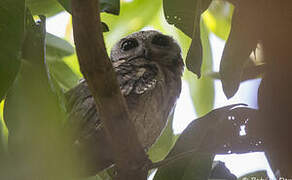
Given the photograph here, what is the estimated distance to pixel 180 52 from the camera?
3016mm

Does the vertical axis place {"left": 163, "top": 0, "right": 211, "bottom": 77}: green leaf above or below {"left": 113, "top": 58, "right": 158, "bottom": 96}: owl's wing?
above

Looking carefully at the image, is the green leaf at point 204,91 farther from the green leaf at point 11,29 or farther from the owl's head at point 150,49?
the green leaf at point 11,29

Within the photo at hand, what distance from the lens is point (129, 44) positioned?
3051 millimetres

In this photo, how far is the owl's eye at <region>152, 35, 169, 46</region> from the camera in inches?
118

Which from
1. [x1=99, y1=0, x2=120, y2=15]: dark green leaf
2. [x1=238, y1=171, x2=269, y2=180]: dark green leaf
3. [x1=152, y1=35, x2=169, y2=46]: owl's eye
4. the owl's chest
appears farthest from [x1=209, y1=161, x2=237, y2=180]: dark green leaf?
[x1=152, y1=35, x2=169, y2=46]: owl's eye

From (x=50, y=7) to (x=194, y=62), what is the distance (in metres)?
0.82

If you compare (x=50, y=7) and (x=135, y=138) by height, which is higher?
(x=50, y=7)

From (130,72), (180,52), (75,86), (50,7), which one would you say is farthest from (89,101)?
(180,52)

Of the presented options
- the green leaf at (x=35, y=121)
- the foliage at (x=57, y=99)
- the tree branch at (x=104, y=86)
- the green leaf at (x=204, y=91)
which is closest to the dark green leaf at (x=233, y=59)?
the foliage at (x=57, y=99)

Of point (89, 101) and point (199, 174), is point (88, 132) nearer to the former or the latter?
point (89, 101)

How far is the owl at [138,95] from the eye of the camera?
2.18 metres

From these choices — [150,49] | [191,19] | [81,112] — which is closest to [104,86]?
[191,19]

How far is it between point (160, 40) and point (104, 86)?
1.59 meters

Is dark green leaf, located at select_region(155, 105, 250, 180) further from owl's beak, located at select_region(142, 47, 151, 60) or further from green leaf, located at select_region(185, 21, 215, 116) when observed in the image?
owl's beak, located at select_region(142, 47, 151, 60)
